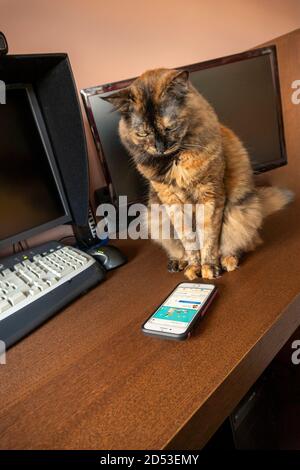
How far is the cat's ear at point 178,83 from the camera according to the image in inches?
28.2

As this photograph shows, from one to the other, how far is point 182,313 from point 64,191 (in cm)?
54

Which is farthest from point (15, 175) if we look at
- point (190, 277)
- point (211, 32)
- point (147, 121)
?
point (211, 32)

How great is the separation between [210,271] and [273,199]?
0.38 meters

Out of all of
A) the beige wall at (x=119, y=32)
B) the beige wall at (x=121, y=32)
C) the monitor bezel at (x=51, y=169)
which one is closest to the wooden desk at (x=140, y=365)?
the monitor bezel at (x=51, y=169)

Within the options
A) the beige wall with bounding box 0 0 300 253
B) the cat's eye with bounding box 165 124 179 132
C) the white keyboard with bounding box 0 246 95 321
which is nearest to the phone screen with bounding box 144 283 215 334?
the white keyboard with bounding box 0 246 95 321

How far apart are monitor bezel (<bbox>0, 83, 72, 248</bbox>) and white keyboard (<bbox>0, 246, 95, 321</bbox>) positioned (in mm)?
65

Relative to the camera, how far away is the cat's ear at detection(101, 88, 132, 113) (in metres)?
0.76

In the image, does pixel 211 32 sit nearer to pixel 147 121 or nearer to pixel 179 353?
pixel 147 121

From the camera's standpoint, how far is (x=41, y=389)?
0.50m
